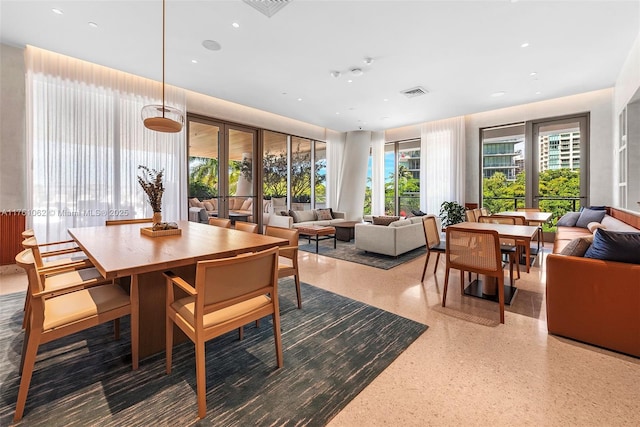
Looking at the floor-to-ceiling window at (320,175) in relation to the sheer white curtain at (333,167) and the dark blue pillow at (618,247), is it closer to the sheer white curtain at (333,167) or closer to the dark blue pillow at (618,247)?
the sheer white curtain at (333,167)

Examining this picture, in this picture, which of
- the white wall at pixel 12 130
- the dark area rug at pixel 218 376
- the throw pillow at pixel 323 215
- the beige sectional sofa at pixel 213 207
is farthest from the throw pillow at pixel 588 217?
the white wall at pixel 12 130

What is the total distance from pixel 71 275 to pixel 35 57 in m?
3.62

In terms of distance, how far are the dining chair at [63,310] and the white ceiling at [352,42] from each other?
9.02ft

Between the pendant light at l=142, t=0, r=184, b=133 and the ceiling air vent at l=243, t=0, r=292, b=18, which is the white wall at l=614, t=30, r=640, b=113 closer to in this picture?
the ceiling air vent at l=243, t=0, r=292, b=18

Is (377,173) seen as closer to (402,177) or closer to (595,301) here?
(402,177)

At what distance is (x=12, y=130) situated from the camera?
3.68 m

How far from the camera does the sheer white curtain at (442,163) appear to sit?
280 inches

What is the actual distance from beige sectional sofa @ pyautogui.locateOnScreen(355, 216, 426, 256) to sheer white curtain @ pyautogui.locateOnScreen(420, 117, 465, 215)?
96.7 inches

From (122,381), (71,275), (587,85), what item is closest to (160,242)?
(71,275)

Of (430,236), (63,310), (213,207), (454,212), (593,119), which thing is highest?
(593,119)

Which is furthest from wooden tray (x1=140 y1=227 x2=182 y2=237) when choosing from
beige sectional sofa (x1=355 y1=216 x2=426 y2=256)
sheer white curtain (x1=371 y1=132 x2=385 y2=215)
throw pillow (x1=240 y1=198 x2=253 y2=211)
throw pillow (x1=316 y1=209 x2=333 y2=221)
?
sheer white curtain (x1=371 y1=132 x2=385 y2=215)

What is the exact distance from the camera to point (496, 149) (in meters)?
6.96

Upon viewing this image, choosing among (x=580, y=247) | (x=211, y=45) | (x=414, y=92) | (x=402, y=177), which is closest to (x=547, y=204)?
(x=402, y=177)

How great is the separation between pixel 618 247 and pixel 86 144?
6.24 metres
